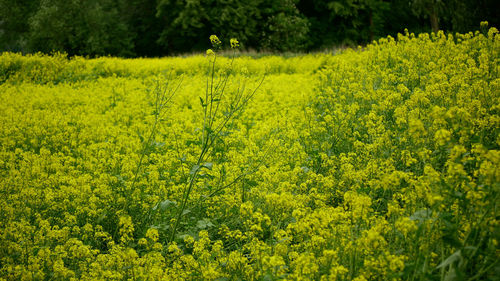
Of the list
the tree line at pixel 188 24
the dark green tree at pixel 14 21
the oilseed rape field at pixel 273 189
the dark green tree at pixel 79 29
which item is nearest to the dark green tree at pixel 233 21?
the tree line at pixel 188 24

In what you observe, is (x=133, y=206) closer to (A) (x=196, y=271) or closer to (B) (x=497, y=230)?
(A) (x=196, y=271)

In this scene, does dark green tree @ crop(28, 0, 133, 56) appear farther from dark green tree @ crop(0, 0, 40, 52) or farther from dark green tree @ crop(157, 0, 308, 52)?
dark green tree @ crop(157, 0, 308, 52)

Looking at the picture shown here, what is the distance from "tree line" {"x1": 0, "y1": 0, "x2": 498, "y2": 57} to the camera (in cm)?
2533

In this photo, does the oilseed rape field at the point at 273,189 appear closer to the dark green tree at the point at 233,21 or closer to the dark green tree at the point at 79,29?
the dark green tree at the point at 233,21

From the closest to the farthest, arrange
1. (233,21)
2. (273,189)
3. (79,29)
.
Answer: (273,189), (79,29), (233,21)

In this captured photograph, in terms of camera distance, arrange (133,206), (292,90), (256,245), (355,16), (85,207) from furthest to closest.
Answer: (355,16)
(292,90)
(133,206)
(85,207)
(256,245)

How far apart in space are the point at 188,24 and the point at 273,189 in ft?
92.2

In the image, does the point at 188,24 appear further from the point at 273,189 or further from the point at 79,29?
the point at 273,189

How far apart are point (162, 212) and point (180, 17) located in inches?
1042

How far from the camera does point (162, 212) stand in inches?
156

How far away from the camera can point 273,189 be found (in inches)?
158

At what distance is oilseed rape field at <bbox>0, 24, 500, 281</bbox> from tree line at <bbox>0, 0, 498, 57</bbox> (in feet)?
59.8

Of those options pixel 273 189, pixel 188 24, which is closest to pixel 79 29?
pixel 188 24

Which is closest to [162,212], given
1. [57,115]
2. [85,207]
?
[85,207]
